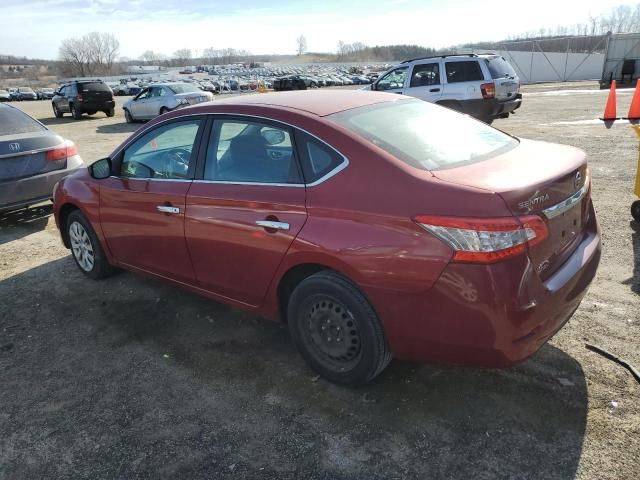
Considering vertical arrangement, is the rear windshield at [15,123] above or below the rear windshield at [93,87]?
below

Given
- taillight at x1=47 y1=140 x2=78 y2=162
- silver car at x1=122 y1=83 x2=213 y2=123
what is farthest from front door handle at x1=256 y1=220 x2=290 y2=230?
silver car at x1=122 y1=83 x2=213 y2=123

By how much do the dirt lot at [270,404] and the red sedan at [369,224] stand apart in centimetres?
36

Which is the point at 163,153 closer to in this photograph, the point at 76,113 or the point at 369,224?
the point at 369,224

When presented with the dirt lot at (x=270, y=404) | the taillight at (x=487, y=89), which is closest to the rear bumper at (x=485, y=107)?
the taillight at (x=487, y=89)

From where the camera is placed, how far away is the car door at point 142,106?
766 inches

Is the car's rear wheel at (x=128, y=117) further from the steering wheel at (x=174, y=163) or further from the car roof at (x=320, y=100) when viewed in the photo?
the car roof at (x=320, y=100)

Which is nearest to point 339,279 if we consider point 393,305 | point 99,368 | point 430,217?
point 393,305

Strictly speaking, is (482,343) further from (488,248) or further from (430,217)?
(430,217)

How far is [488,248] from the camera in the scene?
2350 millimetres

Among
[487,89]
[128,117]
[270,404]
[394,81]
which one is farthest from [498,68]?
[128,117]

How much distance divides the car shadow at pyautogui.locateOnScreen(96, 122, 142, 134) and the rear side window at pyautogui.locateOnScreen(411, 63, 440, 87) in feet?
33.4

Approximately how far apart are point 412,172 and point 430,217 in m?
0.30

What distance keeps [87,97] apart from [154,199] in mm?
21768

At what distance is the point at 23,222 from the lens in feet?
23.2
